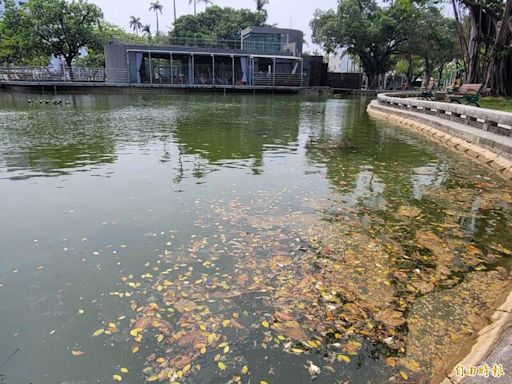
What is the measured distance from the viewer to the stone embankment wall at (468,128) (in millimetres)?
9000

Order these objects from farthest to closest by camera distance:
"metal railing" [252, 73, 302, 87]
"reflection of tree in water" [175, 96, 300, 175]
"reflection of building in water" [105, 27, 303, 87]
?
"metal railing" [252, 73, 302, 87]
"reflection of building in water" [105, 27, 303, 87]
"reflection of tree in water" [175, 96, 300, 175]

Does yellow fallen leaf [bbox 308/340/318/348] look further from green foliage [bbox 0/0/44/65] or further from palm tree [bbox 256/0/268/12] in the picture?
palm tree [bbox 256/0/268/12]

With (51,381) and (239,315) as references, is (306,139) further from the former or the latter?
(51,381)

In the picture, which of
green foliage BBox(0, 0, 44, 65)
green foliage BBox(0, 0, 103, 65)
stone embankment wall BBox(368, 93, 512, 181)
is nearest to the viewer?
stone embankment wall BBox(368, 93, 512, 181)

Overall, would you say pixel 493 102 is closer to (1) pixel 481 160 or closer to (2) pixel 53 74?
(1) pixel 481 160

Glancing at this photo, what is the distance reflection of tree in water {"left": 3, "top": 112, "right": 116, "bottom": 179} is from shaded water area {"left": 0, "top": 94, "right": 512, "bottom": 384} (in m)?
0.12

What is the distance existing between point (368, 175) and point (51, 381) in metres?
6.99

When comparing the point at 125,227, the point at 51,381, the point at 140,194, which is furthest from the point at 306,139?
the point at 51,381

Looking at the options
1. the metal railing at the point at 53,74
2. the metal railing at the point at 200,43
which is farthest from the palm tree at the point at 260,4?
the metal railing at the point at 53,74

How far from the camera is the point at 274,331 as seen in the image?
324 centimetres

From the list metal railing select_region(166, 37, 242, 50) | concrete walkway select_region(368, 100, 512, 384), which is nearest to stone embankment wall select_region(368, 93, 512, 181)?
concrete walkway select_region(368, 100, 512, 384)

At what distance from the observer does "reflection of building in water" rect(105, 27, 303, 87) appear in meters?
36.7

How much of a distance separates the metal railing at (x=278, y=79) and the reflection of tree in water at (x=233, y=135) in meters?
20.6

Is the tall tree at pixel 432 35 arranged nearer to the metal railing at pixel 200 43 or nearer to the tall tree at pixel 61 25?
the metal railing at pixel 200 43
